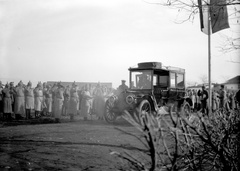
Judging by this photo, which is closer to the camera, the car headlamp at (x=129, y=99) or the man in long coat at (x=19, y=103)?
the car headlamp at (x=129, y=99)

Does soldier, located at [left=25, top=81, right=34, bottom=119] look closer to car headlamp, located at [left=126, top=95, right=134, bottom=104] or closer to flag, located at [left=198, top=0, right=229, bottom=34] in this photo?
car headlamp, located at [left=126, top=95, right=134, bottom=104]

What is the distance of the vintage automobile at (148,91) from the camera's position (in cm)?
1048

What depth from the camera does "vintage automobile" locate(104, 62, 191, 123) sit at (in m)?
10.5

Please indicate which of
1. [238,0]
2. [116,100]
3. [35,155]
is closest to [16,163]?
[35,155]

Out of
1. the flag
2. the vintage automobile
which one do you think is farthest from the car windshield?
the flag

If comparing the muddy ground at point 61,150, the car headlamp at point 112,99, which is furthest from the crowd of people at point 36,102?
the muddy ground at point 61,150

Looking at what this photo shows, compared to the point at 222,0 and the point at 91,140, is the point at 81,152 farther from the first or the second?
the point at 222,0

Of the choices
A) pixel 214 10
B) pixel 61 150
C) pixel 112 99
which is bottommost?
pixel 61 150

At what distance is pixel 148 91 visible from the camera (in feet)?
35.4

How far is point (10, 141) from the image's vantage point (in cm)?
653

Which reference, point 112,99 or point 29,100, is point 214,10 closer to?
point 112,99

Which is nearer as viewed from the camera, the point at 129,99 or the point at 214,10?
the point at 214,10

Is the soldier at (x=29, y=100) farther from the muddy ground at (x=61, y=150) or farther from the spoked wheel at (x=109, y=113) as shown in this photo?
the muddy ground at (x=61, y=150)

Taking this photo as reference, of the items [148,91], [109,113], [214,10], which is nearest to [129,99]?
[148,91]
